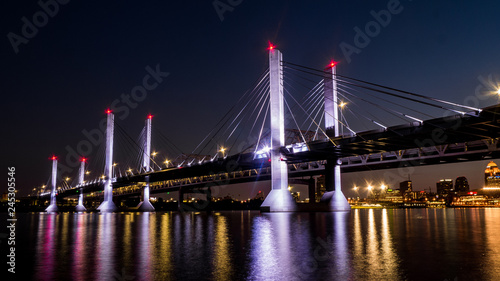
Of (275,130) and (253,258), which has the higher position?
(275,130)

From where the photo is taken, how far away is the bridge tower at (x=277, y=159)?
5175 centimetres

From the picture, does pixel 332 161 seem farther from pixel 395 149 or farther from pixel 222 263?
pixel 222 263

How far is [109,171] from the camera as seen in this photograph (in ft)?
317

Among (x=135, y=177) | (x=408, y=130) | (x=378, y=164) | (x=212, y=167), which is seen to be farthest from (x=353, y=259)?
(x=135, y=177)

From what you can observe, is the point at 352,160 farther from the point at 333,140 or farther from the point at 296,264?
the point at 296,264

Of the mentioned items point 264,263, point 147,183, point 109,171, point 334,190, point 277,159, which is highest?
point 109,171

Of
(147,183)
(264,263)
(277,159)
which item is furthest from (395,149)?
(147,183)

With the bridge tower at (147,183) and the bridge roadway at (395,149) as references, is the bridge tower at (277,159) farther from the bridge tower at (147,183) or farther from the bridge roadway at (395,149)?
the bridge tower at (147,183)

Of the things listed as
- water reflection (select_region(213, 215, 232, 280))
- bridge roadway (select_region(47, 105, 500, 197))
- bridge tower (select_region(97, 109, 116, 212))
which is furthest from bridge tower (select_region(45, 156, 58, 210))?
water reflection (select_region(213, 215, 232, 280))

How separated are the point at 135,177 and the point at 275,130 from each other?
4949cm

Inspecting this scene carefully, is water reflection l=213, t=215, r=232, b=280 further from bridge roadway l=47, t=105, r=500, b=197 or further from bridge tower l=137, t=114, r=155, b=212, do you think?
bridge tower l=137, t=114, r=155, b=212

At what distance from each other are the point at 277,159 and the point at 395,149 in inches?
607

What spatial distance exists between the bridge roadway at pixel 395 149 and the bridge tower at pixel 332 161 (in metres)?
2.02

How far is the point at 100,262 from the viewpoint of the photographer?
9914 mm
